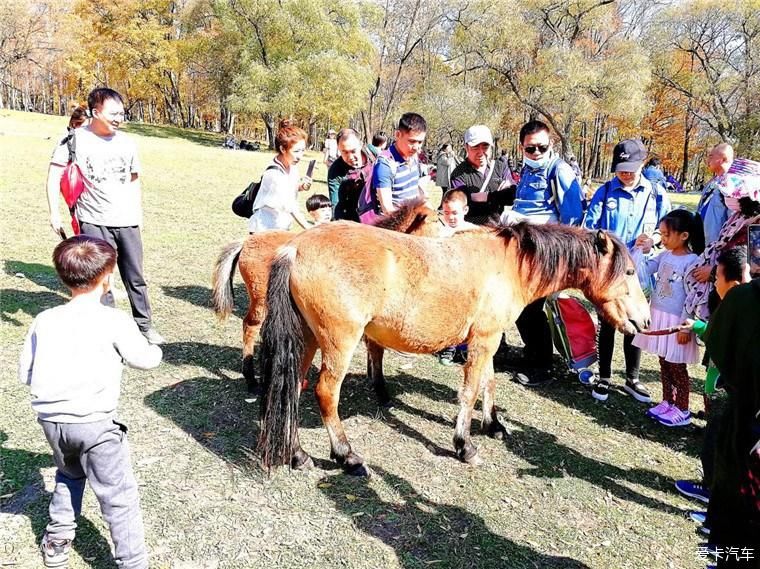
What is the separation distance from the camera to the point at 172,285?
6.89 meters

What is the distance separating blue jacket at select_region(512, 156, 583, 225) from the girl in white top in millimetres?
1987

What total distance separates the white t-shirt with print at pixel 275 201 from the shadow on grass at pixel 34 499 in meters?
2.59

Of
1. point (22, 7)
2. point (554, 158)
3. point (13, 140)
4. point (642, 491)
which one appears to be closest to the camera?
point (642, 491)

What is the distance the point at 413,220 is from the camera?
4.15 meters

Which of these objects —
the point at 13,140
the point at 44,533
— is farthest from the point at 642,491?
the point at 13,140

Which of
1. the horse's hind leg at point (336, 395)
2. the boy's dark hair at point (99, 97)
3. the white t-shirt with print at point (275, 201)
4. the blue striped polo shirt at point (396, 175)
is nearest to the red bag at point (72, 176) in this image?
the boy's dark hair at point (99, 97)

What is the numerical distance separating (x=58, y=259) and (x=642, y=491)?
12.0ft

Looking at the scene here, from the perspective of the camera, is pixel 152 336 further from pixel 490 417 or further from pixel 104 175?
pixel 490 417

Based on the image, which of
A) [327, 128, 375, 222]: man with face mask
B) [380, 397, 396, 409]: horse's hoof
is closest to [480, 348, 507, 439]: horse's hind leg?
[380, 397, 396, 409]: horse's hoof

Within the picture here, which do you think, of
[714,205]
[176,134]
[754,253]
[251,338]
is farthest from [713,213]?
[176,134]

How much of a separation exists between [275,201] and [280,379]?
6.91 ft

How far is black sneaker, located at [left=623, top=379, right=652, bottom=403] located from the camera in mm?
4578

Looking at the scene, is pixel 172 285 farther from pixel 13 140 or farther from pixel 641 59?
pixel 641 59

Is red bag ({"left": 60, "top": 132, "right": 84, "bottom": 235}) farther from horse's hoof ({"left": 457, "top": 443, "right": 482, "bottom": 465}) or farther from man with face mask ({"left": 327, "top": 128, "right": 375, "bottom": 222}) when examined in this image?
horse's hoof ({"left": 457, "top": 443, "right": 482, "bottom": 465})
